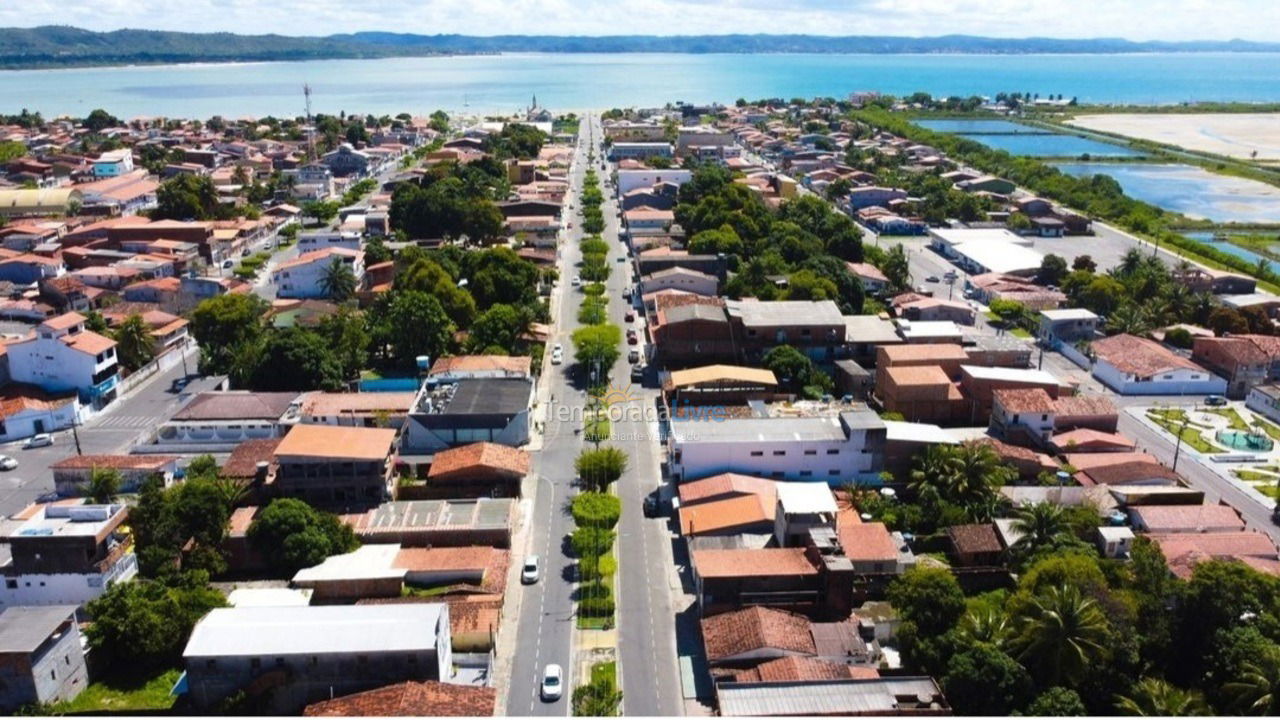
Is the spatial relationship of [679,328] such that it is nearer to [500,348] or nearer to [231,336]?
[500,348]

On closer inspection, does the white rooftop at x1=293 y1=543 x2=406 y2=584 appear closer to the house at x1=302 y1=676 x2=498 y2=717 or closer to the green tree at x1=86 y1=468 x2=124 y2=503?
the house at x1=302 y1=676 x2=498 y2=717

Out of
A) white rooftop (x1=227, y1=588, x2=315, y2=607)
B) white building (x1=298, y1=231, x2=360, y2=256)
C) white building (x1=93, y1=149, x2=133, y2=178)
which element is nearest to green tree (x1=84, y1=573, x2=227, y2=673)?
white rooftop (x1=227, y1=588, x2=315, y2=607)

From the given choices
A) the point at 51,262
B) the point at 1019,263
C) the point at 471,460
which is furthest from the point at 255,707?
the point at 1019,263

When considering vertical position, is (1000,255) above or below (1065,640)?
above

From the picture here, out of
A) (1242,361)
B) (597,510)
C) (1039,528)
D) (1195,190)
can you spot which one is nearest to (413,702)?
(597,510)

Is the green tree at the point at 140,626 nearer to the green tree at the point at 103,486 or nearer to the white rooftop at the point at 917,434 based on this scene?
the green tree at the point at 103,486

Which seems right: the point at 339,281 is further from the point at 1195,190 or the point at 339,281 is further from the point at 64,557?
the point at 1195,190
